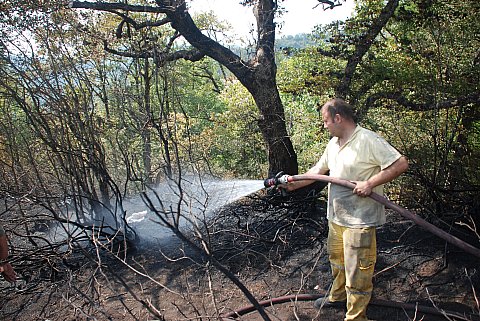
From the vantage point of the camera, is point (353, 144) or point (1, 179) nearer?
point (353, 144)

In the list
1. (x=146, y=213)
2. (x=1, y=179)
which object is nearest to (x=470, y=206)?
(x=146, y=213)

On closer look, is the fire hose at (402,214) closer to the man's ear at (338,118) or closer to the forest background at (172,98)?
the man's ear at (338,118)

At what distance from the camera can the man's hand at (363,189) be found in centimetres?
283

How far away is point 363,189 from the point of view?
2.83 metres

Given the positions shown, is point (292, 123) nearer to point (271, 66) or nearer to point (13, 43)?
point (271, 66)

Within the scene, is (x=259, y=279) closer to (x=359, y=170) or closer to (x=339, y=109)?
(x=359, y=170)

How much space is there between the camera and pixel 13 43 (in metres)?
5.03

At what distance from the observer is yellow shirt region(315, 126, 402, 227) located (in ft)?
9.37

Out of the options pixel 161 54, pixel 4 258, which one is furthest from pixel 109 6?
pixel 4 258

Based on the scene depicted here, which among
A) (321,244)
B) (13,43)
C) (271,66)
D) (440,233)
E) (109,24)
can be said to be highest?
(109,24)

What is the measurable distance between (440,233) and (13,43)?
16.9 ft

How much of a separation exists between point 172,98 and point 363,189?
383 centimetres

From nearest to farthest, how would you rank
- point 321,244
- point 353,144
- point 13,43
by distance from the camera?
point 353,144, point 321,244, point 13,43

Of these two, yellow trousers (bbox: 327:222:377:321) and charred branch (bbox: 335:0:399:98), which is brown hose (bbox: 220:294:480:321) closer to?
yellow trousers (bbox: 327:222:377:321)
